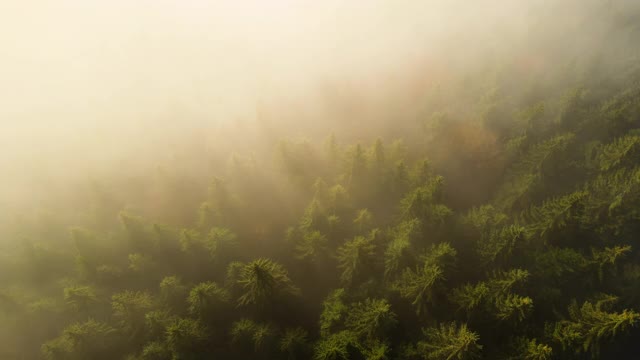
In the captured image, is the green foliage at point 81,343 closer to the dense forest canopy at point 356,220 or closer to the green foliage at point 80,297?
the dense forest canopy at point 356,220

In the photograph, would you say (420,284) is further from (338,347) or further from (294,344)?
(294,344)

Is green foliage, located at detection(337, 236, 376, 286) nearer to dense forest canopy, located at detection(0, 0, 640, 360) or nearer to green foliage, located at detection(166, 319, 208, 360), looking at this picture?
dense forest canopy, located at detection(0, 0, 640, 360)

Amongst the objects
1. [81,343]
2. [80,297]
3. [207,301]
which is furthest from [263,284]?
[80,297]

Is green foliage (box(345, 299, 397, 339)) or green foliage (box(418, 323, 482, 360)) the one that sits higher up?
green foliage (box(345, 299, 397, 339))

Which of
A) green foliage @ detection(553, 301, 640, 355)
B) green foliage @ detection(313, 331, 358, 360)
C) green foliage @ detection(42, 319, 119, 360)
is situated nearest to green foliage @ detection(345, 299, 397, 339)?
green foliage @ detection(313, 331, 358, 360)

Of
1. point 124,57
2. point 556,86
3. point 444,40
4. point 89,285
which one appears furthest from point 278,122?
point 124,57

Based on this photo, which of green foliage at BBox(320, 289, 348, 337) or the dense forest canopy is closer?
the dense forest canopy

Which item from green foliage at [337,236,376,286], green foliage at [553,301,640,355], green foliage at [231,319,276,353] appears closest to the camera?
green foliage at [553,301,640,355]

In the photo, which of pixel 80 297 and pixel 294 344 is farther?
pixel 80 297

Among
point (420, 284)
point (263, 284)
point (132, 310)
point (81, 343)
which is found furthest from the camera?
point (132, 310)
